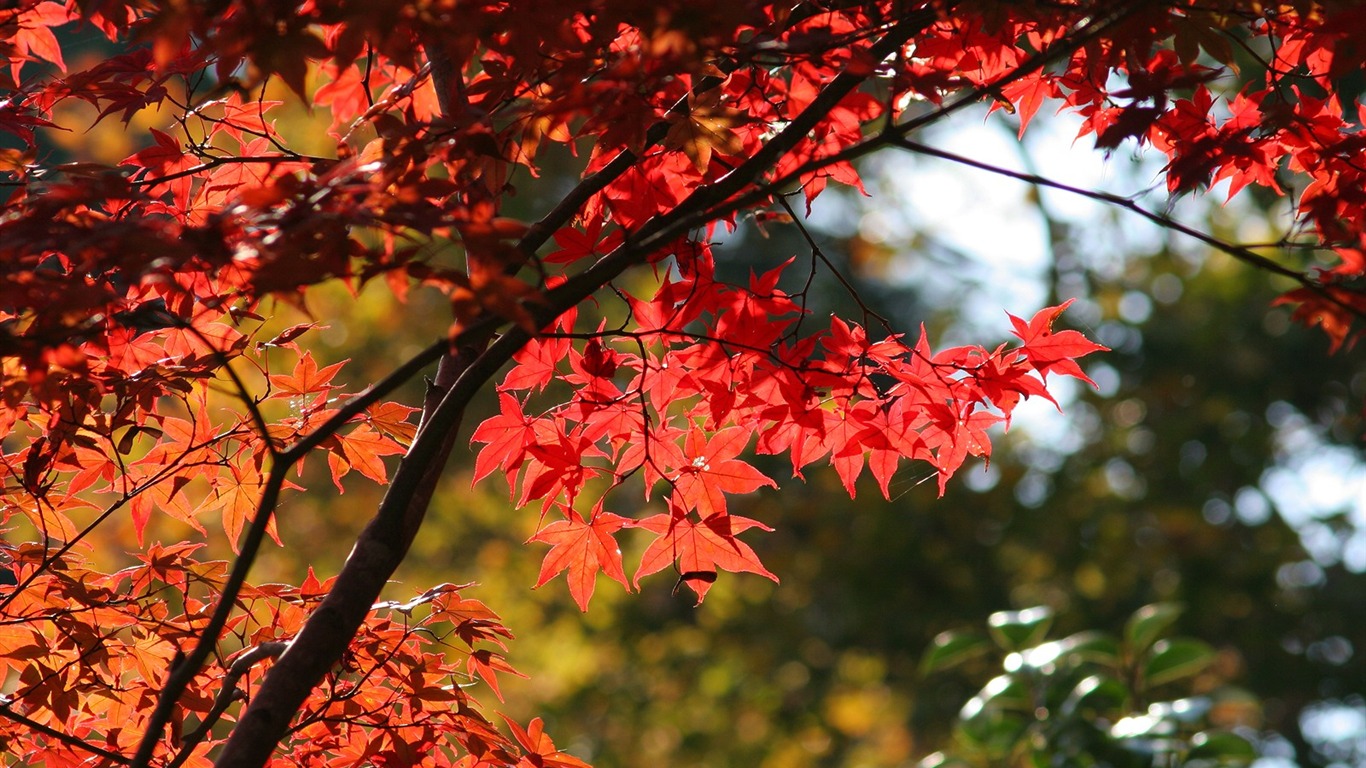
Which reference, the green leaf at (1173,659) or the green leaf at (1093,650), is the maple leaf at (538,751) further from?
the green leaf at (1173,659)

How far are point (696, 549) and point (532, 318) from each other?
0.50 meters

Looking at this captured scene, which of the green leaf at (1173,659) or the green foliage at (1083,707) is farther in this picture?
the green leaf at (1173,659)

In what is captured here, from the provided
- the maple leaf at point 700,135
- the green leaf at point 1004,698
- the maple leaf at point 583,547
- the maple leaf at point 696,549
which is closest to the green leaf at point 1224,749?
the green leaf at point 1004,698

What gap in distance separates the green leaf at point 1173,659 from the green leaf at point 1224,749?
1.06 ft

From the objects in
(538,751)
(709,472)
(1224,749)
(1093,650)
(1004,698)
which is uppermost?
(1093,650)

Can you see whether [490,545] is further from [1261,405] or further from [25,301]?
[25,301]

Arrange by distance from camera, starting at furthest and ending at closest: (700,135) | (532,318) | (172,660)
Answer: (172,660) < (700,135) < (532,318)

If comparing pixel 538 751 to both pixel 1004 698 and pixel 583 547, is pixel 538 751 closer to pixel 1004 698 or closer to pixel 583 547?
pixel 583 547

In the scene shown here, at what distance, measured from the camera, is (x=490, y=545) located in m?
9.25

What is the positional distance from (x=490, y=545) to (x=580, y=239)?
8113mm

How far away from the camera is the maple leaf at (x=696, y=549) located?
1449 millimetres

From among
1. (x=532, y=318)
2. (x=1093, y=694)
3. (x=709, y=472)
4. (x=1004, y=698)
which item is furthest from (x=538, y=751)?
(x=1093, y=694)

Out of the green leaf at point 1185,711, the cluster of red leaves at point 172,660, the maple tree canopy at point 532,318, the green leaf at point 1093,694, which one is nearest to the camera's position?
the maple tree canopy at point 532,318

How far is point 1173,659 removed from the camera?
3.62m
